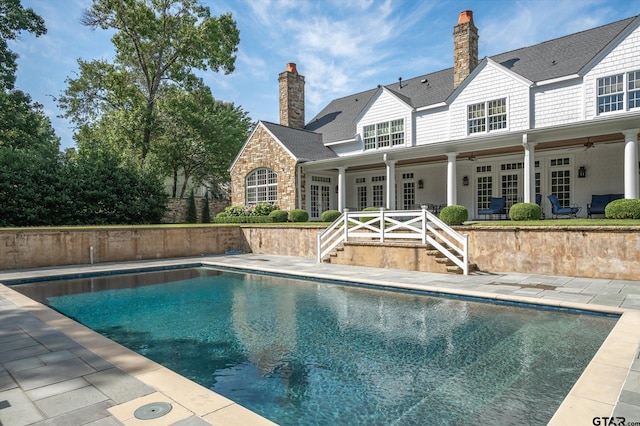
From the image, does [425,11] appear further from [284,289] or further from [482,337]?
[482,337]

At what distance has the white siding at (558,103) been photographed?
15.1 m

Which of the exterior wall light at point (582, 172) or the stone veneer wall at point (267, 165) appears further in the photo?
the stone veneer wall at point (267, 165)

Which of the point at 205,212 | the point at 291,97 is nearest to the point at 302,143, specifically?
the point at 291,97

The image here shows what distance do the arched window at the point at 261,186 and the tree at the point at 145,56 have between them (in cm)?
922

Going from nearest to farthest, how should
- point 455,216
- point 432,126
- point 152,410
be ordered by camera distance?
point 152,410 → point 455,216 → point 432,126

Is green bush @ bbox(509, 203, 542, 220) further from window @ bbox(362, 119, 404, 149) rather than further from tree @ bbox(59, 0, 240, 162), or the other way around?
tree @ bbox(59, 0, 240, 162)

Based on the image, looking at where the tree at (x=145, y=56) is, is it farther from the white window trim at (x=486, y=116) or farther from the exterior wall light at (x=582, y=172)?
the exterior wall light at (x=582, y=172)

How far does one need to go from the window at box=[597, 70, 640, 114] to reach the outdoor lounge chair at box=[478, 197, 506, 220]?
4.77 m

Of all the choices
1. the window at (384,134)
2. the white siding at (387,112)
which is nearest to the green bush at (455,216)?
the white siding at (387,112)

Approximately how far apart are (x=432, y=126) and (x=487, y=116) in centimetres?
262

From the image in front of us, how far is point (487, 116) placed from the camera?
17.0 metres

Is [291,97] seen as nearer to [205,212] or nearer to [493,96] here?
[205,212]

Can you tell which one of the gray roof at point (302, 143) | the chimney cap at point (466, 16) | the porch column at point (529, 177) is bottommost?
the porch column at point (529, 177)

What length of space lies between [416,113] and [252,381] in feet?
57.5
